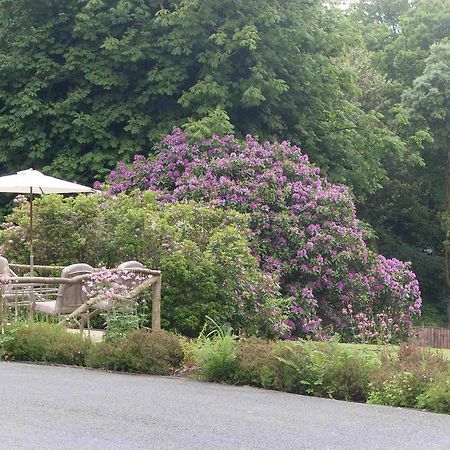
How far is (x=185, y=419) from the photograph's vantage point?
30.1 feet

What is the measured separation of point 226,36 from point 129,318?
12.7 m

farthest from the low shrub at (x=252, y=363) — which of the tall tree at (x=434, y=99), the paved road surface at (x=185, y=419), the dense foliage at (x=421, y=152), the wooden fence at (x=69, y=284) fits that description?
the tall tree at (x=434, y=99)

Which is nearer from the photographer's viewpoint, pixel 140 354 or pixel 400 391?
pixel 400 391

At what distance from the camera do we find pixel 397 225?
39156 mm

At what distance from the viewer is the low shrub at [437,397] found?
33.4 ft

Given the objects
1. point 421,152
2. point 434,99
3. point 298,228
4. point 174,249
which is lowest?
point 174,249

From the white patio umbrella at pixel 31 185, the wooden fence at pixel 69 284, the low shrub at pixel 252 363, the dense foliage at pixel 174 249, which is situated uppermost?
the white patio umbrella at pixel 31 185

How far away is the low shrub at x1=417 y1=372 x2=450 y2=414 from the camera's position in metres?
10.2

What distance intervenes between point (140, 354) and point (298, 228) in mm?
8659

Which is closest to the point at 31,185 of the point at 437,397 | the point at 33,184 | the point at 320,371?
the point at 33,184

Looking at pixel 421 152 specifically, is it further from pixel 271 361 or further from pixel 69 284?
pixel 271 361

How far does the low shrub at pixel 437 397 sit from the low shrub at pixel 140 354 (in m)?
3.33

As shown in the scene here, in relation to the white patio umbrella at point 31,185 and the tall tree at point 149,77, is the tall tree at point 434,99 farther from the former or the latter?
the white patio umbrella at point 31,185

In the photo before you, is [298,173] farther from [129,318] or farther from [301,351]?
[301,351]
